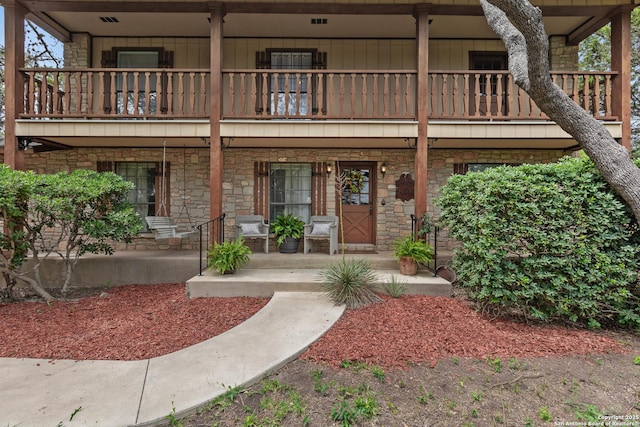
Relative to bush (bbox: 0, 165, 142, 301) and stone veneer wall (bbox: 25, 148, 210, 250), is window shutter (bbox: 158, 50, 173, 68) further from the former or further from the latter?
bush (bbox: 0, 165, 142, 301)

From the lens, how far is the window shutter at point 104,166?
296 inches

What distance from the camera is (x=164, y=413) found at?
2.35 metres

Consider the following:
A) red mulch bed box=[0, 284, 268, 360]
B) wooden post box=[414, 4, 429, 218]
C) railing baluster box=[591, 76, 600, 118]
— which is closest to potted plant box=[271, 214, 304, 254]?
red mulch bed box=[0, 284, 268, 360]

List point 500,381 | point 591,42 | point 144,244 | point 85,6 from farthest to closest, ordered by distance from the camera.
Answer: point 591,42 → point 144,244 → point 85,6 → point 500,381

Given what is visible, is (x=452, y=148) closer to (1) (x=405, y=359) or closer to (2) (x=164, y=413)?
(1) (x=405, y=359)

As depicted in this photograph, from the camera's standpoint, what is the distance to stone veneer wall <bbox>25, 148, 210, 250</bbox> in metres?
7.49

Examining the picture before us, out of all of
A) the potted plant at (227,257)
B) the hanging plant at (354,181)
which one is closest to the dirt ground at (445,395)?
the potted plant at (227,257)

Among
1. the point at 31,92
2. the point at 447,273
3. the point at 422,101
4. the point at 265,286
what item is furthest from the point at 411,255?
the point at 31,92

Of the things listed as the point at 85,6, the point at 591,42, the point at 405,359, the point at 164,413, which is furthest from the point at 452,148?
the point at 591,42

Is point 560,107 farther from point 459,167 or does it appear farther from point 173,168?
point 173,168

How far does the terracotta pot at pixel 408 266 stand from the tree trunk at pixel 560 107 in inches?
104

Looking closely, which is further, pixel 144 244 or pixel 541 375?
pixel 144 244

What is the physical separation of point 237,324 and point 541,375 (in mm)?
3173

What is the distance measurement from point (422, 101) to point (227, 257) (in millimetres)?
4424
